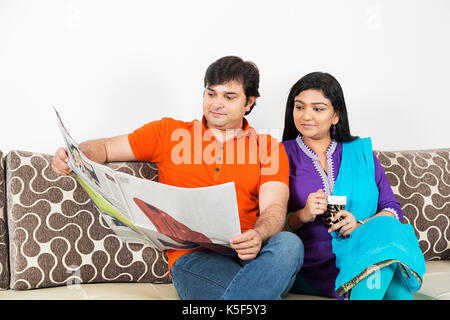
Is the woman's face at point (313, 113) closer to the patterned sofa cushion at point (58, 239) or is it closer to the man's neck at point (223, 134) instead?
the man's neck at point (223, 134)

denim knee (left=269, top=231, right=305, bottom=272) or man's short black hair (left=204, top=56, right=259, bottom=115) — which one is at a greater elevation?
man's short black hair (left=204, top=56, right=259, bottom=115)

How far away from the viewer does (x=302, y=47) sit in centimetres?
210

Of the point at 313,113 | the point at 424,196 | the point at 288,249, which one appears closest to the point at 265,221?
the point at 288,249

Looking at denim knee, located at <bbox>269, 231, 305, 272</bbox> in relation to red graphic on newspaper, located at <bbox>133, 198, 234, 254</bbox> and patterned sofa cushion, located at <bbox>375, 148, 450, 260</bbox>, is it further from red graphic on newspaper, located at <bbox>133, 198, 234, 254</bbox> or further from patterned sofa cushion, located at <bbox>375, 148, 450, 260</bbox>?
patterned sofa cushion, located at <bbox>375, 148, 450, 260</bbox>

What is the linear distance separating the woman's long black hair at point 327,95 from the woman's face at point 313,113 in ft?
0.06

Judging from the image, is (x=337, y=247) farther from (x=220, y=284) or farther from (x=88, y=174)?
(x=88, y=174)

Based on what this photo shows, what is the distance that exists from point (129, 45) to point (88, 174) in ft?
2.84

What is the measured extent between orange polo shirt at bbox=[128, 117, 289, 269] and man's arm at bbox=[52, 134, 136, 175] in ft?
0.09

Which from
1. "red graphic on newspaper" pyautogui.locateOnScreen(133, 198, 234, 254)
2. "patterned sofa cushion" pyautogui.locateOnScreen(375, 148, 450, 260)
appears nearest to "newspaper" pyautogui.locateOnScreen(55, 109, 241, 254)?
"red graphic on newspaper" pyautogui.locateOnScreen(133, 198, 234, 254)

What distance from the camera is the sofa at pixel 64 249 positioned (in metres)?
1.32

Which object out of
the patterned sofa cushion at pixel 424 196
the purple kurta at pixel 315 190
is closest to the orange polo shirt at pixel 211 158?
the purple kurta at pixel 315 190

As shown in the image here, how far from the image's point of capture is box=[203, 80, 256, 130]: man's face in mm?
1440

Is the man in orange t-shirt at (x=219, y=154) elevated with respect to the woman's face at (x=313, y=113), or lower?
lower
